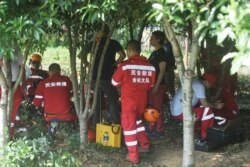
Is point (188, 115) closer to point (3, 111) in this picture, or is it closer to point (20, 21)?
point (20, 21)

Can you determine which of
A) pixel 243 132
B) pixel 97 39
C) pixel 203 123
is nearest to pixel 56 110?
pixel 97 39

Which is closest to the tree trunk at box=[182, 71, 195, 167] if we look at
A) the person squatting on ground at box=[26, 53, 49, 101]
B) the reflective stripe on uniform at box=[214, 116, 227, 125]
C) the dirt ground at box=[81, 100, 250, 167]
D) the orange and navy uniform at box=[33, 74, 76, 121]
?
the dirt ground at box=[81, 100, 250, 167]

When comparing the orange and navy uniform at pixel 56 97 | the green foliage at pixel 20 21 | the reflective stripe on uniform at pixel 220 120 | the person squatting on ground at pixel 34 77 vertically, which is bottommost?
the reflective stripe on uniform at pixel 220 120

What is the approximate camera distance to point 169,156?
267 inches

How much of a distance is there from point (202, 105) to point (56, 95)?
2226mm

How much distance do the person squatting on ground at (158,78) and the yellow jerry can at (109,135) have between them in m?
1.04

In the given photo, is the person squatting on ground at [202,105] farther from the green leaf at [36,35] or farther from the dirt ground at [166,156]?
the green leaf at [36,35]

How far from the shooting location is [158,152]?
6961mm

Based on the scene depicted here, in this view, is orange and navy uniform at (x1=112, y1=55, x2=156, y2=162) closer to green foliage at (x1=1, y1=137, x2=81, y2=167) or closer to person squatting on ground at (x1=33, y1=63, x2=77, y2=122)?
green foliage at (x1=1, y1=137, x2=81, y2=167)

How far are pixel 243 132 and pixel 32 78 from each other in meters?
3.94

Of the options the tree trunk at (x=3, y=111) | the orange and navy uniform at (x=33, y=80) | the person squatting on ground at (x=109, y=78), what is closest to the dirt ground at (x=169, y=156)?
the person squatting on ground at (x=109, y=78)

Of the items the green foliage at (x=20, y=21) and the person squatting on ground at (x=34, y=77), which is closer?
the green foliage at (x=20, y=21)

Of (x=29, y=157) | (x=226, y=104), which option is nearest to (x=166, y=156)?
(x=226, y=104)

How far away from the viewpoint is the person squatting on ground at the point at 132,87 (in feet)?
20.6
